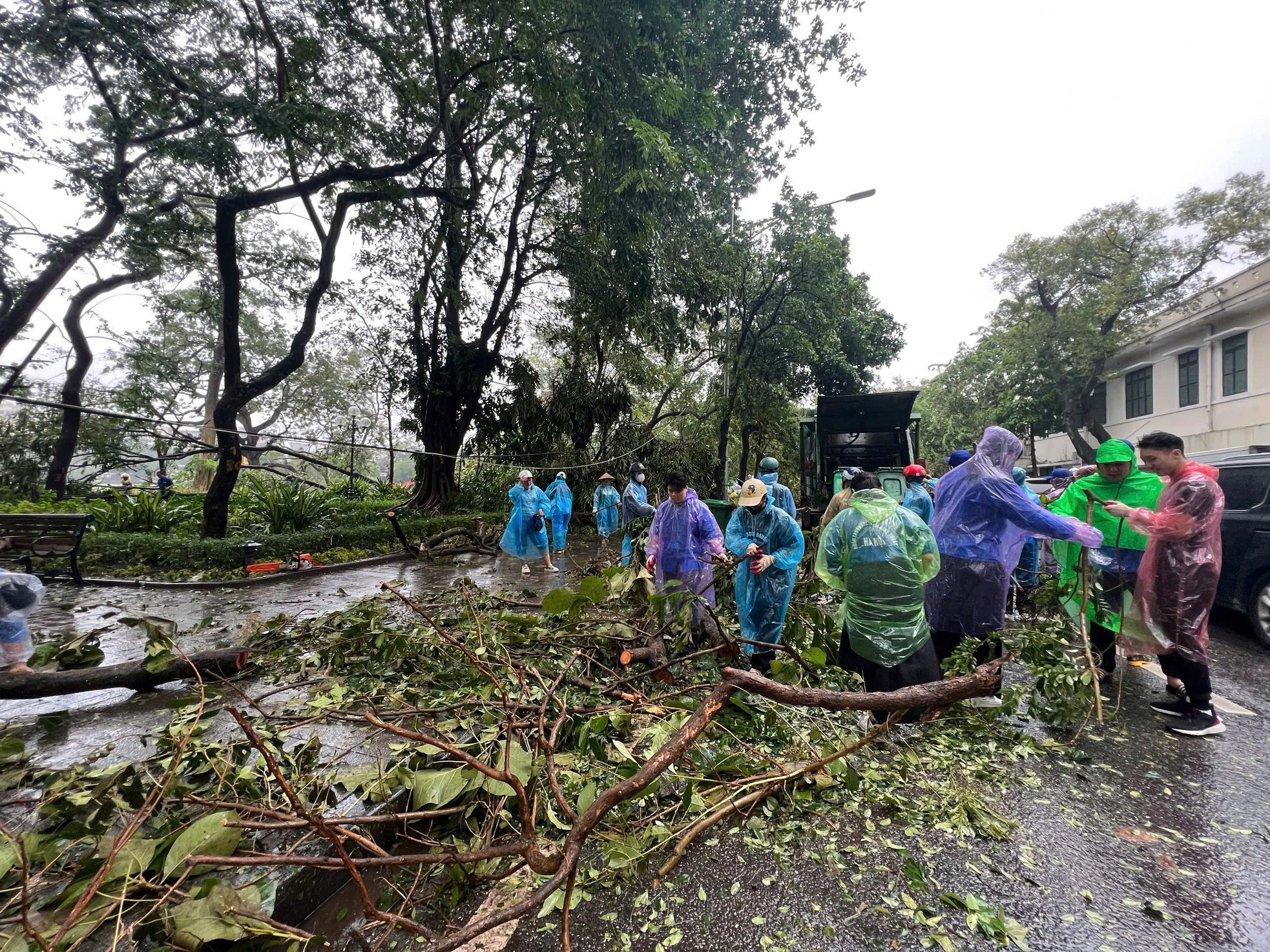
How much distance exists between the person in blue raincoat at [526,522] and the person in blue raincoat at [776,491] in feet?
11.1

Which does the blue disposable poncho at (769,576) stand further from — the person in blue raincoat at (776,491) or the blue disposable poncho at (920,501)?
the blue disposable poncho at (920,501)

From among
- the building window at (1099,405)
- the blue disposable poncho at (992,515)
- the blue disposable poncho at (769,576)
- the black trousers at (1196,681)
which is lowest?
the black trousers at (1196,681)

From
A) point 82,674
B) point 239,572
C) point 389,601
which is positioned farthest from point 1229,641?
point 239,572

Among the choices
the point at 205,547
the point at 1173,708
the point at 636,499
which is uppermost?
the point at 636,499

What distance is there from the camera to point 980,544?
3432 millimetres

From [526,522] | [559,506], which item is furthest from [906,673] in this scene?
[559,506]

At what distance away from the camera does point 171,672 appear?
126 inches

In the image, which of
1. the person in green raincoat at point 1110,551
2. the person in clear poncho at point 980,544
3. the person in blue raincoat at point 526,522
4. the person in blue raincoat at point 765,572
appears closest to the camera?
the person in clear poncho at point 980,544

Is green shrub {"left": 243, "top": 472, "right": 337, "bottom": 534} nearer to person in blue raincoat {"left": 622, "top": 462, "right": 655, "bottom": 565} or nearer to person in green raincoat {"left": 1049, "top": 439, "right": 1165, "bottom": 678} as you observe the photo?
person in blue raincoat {"left": 622, "top": 462, "right": 655, "bottom": 565}

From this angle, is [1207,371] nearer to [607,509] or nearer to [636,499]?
[607,509]

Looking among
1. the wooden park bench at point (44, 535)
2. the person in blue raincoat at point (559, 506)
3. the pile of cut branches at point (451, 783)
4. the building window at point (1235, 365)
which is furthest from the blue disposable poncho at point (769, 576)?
the building window at point (1235, 365)

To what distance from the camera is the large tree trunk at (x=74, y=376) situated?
1216 centimetres

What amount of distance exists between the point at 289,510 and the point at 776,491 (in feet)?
28.3

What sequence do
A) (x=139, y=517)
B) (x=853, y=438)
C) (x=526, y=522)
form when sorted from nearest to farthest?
(x=526, y=522) → (x=139, y=517) → (x=853, y=438)
